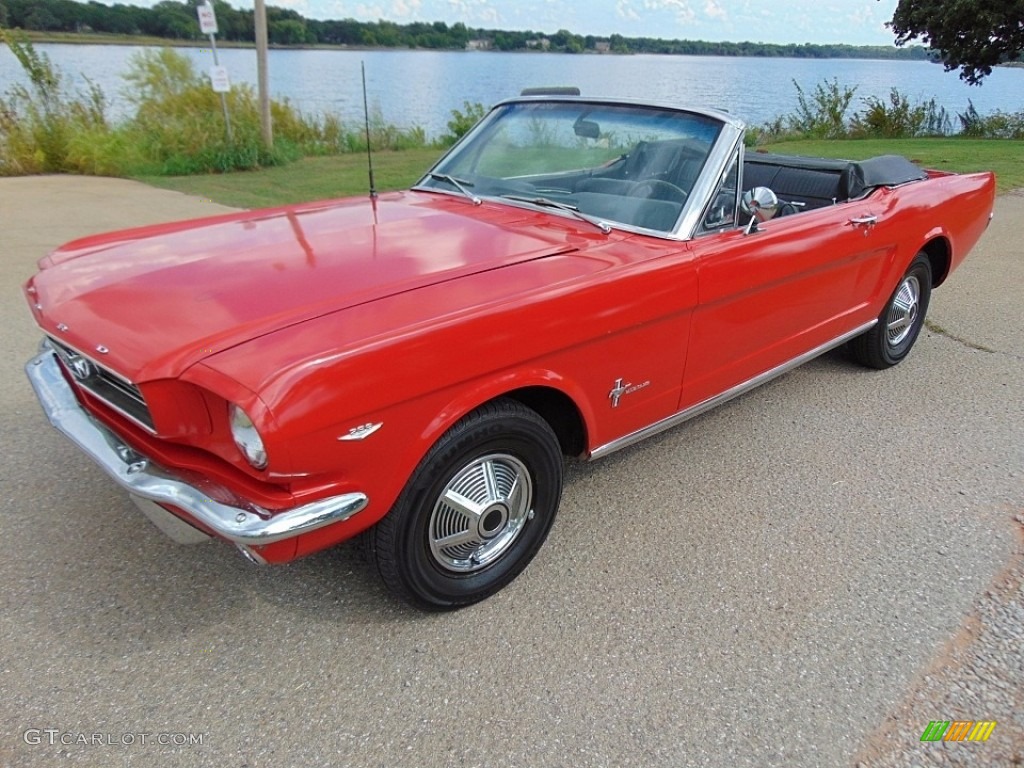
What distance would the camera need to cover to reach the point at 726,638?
7.77 ft

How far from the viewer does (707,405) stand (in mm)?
3186

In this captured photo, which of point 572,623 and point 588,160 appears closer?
point 572,623

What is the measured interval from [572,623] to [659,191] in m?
1.77

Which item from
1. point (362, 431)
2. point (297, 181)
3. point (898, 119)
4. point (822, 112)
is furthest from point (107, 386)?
point (898, 119)

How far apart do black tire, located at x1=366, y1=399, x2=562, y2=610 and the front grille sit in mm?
762

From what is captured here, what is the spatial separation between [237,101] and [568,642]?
12516mm

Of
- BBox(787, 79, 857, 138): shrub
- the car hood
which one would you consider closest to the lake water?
BBox(787, 79, 857, 138): shrub

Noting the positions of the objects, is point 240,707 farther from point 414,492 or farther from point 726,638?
point 726,638

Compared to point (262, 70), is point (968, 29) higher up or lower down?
higher up

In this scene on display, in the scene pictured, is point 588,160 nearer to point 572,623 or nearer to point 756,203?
point 756,203

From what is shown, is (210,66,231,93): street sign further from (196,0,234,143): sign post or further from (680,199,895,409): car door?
(680,199,895,409): car door

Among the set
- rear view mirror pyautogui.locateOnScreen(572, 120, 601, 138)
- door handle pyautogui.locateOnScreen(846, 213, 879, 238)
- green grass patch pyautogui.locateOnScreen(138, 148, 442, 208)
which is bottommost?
green grass patch pyautogui.locateOnScreen(138, 148, 442, 208)

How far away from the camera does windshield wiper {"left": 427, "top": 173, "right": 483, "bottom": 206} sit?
3395 mm

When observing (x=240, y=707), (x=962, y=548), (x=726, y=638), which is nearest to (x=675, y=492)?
(x=726, y=638)
